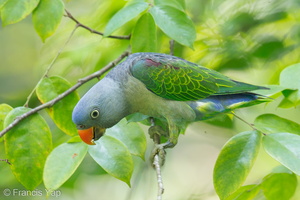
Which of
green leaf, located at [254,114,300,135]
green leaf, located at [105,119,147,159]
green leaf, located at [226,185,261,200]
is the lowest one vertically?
green leaf, located at [226,185,261,200]

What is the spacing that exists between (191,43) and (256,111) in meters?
1.52

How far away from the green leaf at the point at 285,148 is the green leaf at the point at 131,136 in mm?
627

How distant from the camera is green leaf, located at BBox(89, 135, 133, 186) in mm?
2018

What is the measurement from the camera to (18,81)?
435 cm

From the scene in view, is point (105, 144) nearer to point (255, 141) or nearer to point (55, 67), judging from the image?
point (255, 141)

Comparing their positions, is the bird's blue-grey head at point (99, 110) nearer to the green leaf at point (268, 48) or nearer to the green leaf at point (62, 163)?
the green leaf at point (62, 163)

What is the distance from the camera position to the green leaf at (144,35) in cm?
240

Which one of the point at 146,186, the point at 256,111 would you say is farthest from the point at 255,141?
the point at 146,186

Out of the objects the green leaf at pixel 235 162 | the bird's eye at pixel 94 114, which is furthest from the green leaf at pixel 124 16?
the green leaf at pixel 235 162

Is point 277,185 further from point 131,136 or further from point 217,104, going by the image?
point 131,136

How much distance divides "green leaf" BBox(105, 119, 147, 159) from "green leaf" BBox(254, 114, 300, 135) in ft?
1.98

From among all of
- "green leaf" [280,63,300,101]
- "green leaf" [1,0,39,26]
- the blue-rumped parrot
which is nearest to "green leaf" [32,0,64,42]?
"green leaf" [1,0,39,26]

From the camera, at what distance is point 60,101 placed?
7.84 feet

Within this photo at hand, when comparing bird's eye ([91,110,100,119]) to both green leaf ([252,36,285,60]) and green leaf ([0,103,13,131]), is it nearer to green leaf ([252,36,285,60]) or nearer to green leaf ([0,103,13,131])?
green leaf ([0,103,13,131])
